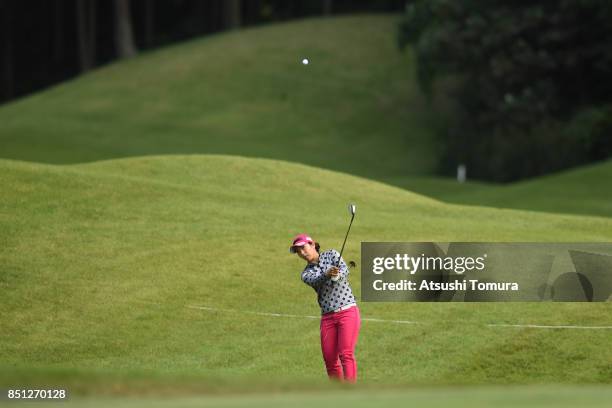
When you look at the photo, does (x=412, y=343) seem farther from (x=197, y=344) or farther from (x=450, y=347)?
(x=197, y=344)

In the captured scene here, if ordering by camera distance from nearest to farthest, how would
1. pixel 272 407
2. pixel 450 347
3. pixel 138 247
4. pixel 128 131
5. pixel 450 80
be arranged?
pixel 272 407 → pixel 450 347 → pixel 138 247 → pixel 128 131 → pixel 450 80

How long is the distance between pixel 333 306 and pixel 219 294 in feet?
22.3

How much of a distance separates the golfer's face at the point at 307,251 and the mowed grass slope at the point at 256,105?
36.0 metres

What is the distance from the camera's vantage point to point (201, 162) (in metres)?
35.8

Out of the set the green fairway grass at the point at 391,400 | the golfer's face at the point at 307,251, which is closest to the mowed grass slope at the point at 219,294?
the golfer's face at the point at 307,251

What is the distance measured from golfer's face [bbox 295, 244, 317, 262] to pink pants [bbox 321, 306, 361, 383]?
0.83m

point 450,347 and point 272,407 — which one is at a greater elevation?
point 272,407

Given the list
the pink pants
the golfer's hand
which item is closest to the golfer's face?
the golfer's hand

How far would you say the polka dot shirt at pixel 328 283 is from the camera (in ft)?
58.6

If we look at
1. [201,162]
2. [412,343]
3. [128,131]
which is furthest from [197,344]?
[128,131]

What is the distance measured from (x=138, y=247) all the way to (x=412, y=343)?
6622 millimetres

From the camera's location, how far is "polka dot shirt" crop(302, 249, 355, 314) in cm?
1786
